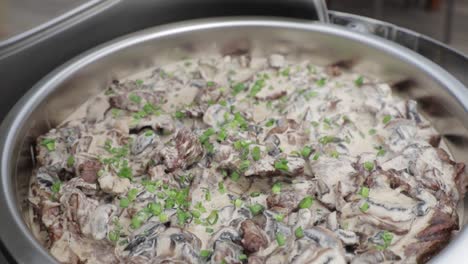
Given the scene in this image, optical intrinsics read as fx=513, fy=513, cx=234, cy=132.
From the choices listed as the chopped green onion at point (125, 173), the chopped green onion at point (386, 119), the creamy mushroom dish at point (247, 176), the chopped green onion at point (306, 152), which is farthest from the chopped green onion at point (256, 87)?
the chopped green onion at point (125, 173)

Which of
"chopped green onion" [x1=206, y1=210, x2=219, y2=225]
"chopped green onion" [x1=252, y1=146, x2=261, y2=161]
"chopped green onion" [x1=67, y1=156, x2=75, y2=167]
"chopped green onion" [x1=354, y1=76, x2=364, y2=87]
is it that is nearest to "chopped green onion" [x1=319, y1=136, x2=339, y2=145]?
"chopped green onion" [x1=252, y1=146, x2=261, y2=161]

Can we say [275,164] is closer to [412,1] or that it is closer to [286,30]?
[286,30]

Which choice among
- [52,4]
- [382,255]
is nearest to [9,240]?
[382,255]

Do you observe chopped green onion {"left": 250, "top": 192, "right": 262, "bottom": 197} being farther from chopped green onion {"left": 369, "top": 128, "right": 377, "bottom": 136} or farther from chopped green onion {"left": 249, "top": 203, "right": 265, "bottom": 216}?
chopped green onion {"left": 369, "top": 128, "right": 377, "bottom": 136}

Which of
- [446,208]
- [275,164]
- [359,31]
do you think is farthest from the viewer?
[359,31]

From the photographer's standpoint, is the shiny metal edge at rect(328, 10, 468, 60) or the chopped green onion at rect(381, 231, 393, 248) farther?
the shiny metal edge at rect(328, 10, 468, 60)

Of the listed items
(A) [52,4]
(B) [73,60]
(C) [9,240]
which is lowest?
(C) [9,240]

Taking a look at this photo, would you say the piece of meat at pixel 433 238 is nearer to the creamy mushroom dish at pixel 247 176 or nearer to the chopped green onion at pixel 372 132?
the creamy mushroom dish at pixel 247 176
